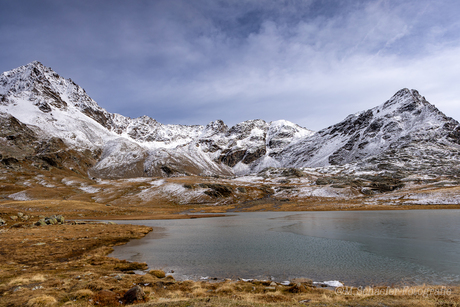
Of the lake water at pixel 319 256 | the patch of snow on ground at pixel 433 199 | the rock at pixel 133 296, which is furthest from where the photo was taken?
the patch of snow on ground at pixel 433 199

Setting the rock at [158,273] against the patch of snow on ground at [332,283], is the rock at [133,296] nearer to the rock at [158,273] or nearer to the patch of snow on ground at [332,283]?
the rock at [158,273]

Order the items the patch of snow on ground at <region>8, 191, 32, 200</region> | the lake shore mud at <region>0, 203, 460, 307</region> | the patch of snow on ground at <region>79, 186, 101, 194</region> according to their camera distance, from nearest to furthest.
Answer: the lake shore mud at <region>0, 203, 460, 307</region> < the patch of snow on ground at <region>8, 191, 32, 200</region> < the patch of snow on ground at <region>79, 186, 101, 194</region>

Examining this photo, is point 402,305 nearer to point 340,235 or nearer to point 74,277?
point 74,277

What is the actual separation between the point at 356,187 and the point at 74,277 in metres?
161

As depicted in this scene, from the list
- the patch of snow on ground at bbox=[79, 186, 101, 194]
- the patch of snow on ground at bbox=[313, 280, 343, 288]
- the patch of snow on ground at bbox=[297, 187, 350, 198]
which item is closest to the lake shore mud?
the patch of snow on ground at bbox=[313, 280, 343, 288]

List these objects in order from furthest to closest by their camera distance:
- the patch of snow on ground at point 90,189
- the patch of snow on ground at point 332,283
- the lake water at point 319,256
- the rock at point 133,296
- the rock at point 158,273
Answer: the patch of snow on ground at point 90,189, the rock at point 158,273, the lake water at point 319,256, the patch of snow on ground at point 332,283, the rock at point 133,296

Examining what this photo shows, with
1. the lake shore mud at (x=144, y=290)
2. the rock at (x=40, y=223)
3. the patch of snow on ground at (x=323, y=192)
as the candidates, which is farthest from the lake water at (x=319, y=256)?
the patch of snow on ground at (x=323, y=192)

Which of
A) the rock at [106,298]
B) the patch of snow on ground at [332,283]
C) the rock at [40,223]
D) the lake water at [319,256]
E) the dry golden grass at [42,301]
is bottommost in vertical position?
the rock at [40,223]

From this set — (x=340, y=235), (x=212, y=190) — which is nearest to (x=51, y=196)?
(x=212, y=190)

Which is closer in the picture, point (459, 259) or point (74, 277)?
point (74, 277)

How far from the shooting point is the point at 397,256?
97.8 ft

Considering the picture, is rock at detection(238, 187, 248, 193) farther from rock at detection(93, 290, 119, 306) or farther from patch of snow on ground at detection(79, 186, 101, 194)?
rock at detection(93, 290, 119, 306)

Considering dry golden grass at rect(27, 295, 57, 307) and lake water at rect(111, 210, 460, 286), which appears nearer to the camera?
dry golden grass at rect(27, 295, 57, 307)

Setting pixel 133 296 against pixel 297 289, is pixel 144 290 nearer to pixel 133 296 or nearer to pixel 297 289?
pixel 133 296
